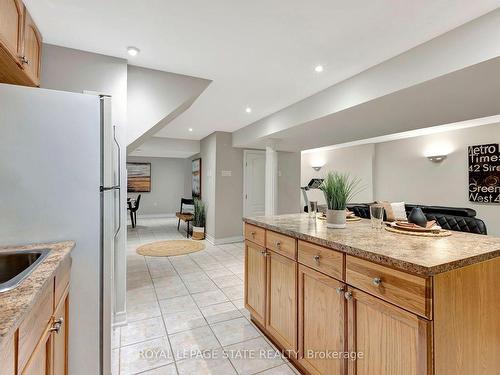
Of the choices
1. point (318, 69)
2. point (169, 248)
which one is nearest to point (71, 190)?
point (318, 69)

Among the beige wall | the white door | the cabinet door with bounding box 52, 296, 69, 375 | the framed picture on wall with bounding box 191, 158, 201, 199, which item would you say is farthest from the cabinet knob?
the framed picture on wall with bounding box 191, 158, 201, 199

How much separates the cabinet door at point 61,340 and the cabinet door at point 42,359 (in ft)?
0.25

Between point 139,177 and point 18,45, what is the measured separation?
7.51 meters

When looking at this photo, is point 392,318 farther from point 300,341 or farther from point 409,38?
point 409,38

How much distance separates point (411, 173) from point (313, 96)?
377 cm

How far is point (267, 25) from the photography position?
1.80 m

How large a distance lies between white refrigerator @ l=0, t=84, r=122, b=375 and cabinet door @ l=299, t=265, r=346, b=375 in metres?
1.17

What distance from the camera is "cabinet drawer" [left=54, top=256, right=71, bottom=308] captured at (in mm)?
1108

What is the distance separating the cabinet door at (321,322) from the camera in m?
1.31

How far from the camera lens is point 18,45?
151 cm

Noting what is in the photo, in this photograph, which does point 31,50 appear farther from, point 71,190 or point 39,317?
point 39,317

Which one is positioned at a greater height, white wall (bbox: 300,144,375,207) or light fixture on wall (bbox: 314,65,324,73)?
light fixture on wall (bbox: 314,65,324,73)

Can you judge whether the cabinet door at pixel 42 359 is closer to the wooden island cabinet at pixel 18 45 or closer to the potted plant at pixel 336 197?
the wooden island cabinet at pixel 18 45

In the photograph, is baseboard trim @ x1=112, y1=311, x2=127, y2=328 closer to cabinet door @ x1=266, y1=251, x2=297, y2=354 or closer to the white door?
cabinet door @ x1=266, y1=251, x2=297, y2=354
